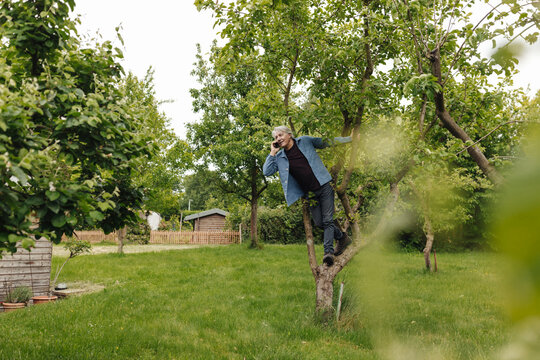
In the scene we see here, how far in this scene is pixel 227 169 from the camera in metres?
20.1

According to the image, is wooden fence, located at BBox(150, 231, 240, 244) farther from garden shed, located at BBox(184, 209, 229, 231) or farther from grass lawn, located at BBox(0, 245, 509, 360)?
grass lawn, located at BBox(0, 245, 509, 360)

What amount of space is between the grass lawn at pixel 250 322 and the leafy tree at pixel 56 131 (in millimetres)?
2201

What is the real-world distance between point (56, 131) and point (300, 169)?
136 inches

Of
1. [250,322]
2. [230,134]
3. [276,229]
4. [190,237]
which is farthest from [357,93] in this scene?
[190,237]

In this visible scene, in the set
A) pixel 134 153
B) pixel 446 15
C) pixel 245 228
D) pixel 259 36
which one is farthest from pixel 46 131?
pixel 245 228

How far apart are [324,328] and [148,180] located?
1526cm

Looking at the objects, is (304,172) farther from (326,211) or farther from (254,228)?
(254,228)

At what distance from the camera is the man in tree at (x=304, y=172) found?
5.73m

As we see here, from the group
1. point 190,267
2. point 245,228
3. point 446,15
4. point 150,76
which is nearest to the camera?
point 446,15

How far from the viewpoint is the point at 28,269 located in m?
9.48

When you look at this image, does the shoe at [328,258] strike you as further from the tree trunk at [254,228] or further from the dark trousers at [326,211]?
the tree trunk at [254,228]

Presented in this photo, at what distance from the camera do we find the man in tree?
226 inches

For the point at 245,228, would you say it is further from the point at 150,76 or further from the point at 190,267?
the point at 190,267

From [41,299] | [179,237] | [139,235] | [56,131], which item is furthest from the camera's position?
[179,237]
